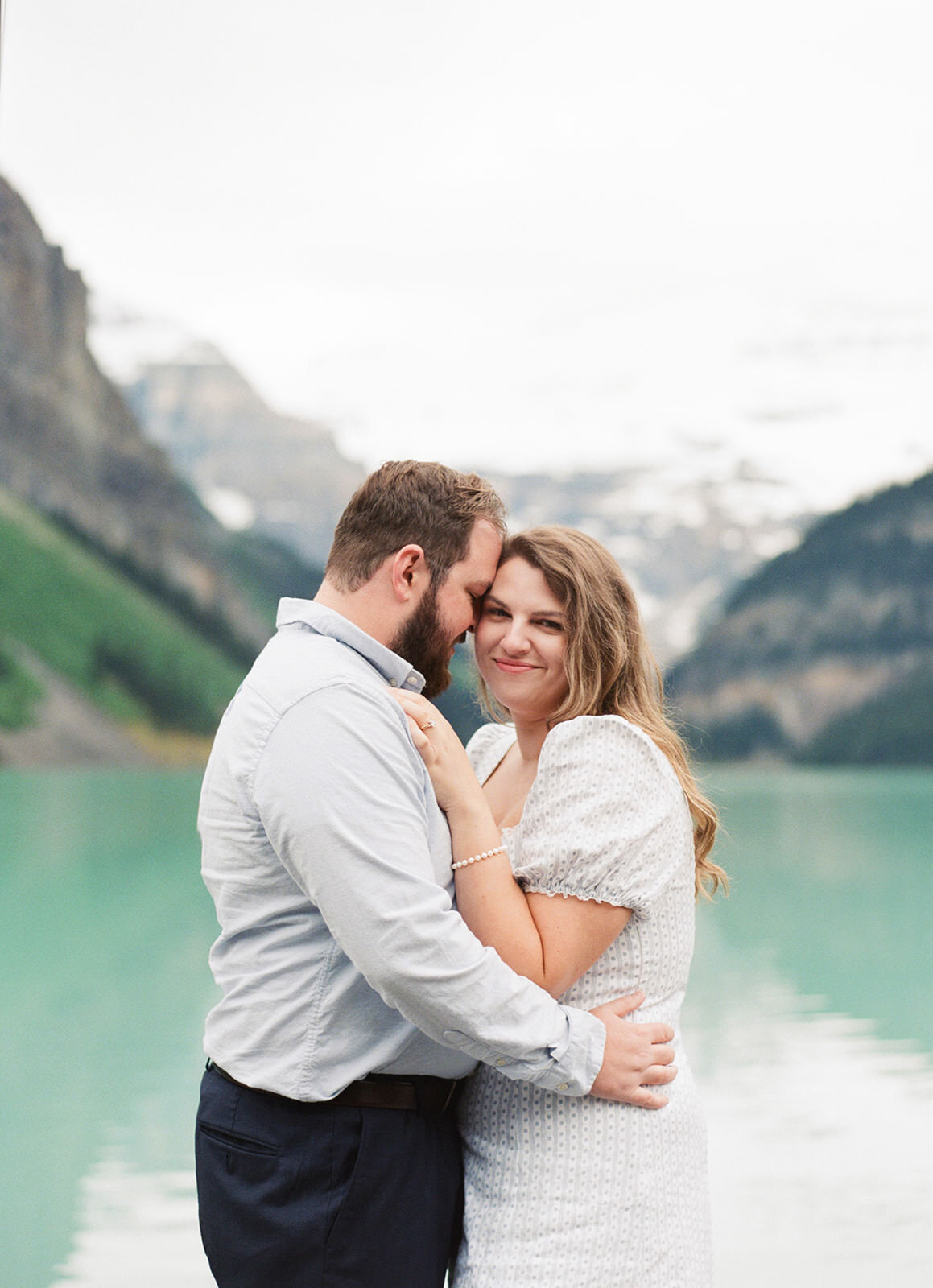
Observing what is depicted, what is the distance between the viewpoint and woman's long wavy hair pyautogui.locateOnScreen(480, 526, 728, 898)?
2180mm

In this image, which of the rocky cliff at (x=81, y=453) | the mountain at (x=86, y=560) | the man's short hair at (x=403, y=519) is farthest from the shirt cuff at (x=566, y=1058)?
the rocky cliff at (x=81, y=453)

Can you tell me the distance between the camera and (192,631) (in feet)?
241

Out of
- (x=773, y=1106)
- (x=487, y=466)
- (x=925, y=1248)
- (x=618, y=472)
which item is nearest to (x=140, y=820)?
(x=773, y=1106)

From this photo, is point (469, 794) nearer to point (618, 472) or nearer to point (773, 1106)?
point (773, 1106)

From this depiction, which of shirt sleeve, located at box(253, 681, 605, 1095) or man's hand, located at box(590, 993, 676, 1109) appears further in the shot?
man's hand, located at box(590, 993, 676, 1109)

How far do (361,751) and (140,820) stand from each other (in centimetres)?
2375

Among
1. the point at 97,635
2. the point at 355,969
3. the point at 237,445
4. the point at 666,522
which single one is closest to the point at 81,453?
the point at 97,635

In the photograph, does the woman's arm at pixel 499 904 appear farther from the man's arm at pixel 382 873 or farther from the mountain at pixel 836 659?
the mountain at pixel 836 659

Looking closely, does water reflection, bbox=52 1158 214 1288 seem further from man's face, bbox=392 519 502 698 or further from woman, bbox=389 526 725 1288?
man's face, bbox=392 519 502 698

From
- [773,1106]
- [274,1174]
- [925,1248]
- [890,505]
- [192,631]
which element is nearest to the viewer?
[274,1174]

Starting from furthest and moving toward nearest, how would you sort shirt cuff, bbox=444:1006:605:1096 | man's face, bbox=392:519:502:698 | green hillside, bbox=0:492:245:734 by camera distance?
green hillside, bbox=0:492:245:734 → man's face, bbox=392:519:502:698 → shirt cuff, bbox=444:1006:605:1096

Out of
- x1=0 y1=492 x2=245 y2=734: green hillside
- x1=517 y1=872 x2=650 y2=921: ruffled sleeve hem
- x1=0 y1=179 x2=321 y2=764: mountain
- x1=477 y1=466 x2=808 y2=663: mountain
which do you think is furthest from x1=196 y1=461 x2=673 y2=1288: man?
x1=477 y1=466 x2=808 y2=663: mountain

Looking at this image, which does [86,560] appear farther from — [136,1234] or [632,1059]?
[632,1059]

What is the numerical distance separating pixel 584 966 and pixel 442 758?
1.26 feet
